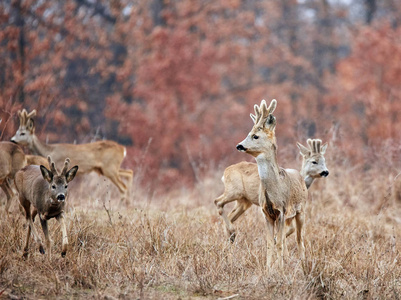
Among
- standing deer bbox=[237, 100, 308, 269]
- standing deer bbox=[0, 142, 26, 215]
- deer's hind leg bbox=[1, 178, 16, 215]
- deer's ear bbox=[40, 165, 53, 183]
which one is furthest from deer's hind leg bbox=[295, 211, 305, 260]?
deer's hind leg bbox=[1, 178, 16, 215]

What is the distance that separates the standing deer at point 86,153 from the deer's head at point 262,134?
5.71 m

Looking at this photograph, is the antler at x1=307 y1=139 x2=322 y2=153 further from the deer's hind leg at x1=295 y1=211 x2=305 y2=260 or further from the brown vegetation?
the deer's hind leg at x1=295 y1=211 x2=305 y2=260

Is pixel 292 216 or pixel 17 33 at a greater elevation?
pixel 17 33

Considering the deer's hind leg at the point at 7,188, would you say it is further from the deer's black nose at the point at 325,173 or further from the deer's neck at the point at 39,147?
the deer's black nose at the point at 325,173

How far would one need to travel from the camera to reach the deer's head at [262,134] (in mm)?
6828

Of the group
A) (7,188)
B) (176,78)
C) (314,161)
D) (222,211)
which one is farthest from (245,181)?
(176,78)

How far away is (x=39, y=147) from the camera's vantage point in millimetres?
11805

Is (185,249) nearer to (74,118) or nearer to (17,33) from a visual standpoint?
(17,33)

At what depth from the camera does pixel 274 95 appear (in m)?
27.6

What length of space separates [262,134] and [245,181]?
162 centimetres

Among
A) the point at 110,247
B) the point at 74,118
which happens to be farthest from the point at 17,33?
the point at 110,247

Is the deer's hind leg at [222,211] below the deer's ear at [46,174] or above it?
below

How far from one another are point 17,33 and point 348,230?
47.0 feet

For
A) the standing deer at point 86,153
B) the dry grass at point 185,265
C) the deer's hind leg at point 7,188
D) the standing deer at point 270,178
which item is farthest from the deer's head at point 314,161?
the standing deer at point 86,153
